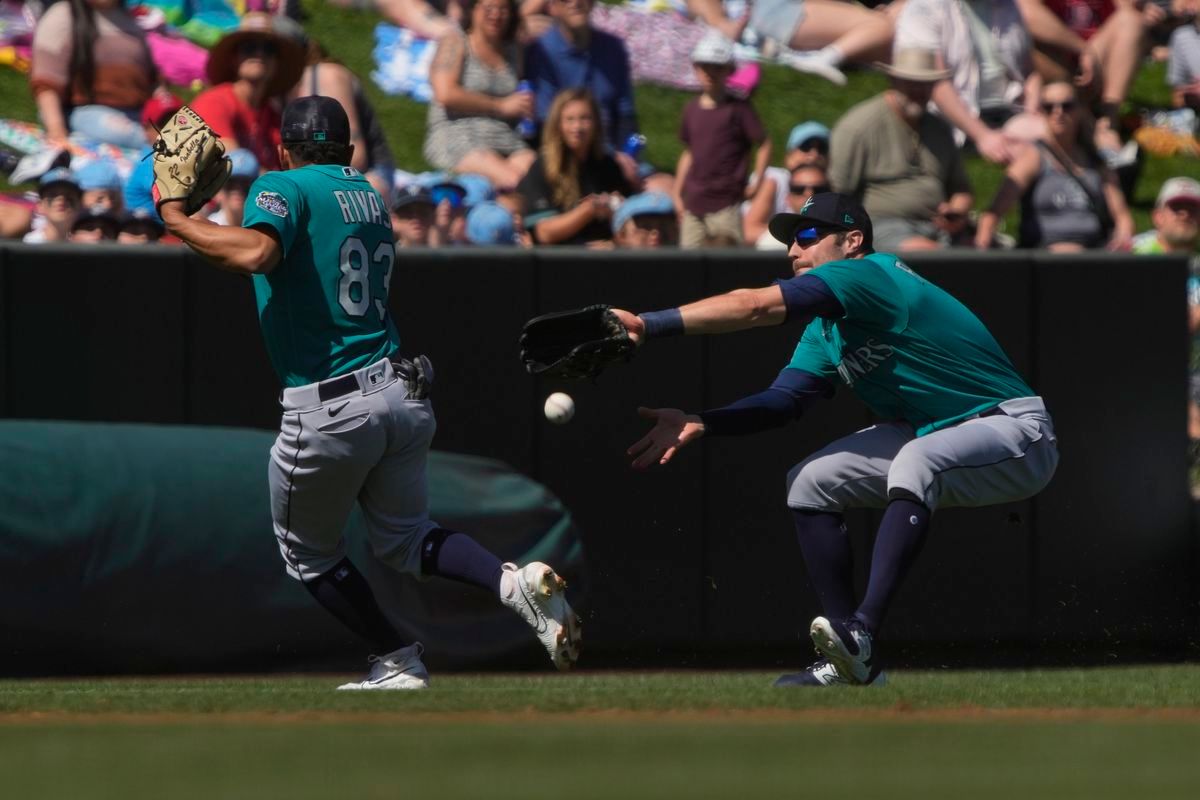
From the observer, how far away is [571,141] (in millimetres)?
10383

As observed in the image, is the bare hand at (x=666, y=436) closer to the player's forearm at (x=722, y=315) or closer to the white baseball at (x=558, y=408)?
the white baseball at (x=558, y=408)

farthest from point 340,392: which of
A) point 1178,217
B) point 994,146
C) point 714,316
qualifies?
point 994,146

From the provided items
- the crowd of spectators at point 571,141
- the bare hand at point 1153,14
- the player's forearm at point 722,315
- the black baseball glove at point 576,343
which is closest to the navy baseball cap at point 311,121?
the black baseball glove at point 576,343

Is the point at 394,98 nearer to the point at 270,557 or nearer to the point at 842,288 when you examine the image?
the point at 270,557

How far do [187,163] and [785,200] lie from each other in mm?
5386

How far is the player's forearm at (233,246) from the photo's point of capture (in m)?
6.23

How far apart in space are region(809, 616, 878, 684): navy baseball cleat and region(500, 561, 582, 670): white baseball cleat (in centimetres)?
79

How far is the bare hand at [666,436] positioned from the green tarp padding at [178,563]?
210 centimetres

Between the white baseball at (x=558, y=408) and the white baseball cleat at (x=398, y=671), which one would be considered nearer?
the white baseball at (x=558, y=408)

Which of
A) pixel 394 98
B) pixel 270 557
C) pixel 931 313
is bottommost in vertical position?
pixel 270 557

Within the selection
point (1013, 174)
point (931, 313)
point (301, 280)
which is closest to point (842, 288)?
point (931, 313)

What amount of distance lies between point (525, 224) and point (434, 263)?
140cm

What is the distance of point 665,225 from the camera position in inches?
402

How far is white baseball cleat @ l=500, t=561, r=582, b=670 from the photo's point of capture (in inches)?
256
